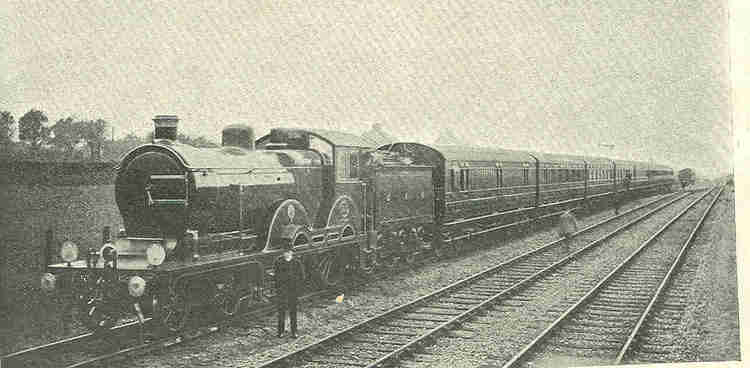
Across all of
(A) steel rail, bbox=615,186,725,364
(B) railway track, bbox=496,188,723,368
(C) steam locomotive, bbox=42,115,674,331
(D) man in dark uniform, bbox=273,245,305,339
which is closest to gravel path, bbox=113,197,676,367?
(D) man in dark uniform, bbox=273,245,305,339

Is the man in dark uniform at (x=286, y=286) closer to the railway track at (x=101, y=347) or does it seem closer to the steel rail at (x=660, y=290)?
the railway track at (x=101, y=347)

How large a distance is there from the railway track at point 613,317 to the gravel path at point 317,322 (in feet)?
6.26

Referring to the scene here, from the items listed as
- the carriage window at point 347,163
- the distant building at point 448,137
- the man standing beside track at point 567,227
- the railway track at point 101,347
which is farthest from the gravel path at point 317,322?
the distant building at point 448,137

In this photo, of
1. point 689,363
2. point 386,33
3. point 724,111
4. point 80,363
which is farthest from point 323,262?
point 724,111

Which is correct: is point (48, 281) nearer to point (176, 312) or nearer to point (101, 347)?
point (101, 347)

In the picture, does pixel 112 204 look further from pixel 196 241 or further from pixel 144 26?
pixel 144 26

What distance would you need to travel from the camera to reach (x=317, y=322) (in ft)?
22.1

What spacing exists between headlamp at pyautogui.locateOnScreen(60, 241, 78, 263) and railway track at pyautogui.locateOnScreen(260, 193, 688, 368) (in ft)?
6.77

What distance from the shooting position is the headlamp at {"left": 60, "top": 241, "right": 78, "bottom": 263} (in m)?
5.58

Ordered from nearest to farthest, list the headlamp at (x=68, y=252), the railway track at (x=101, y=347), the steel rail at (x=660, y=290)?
1. the railway track at (x=101, y=347)
2. the headlamp at (x=68, y=252)
3. the steel rail at (x=660, y=290)

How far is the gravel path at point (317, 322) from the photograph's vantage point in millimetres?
5465

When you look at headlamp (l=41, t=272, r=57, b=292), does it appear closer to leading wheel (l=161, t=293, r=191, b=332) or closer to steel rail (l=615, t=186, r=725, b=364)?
leading wheel (l=161, t=293, r=191, b=332)

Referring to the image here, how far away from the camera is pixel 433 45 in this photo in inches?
297

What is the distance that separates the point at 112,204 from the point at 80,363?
1.78 m
